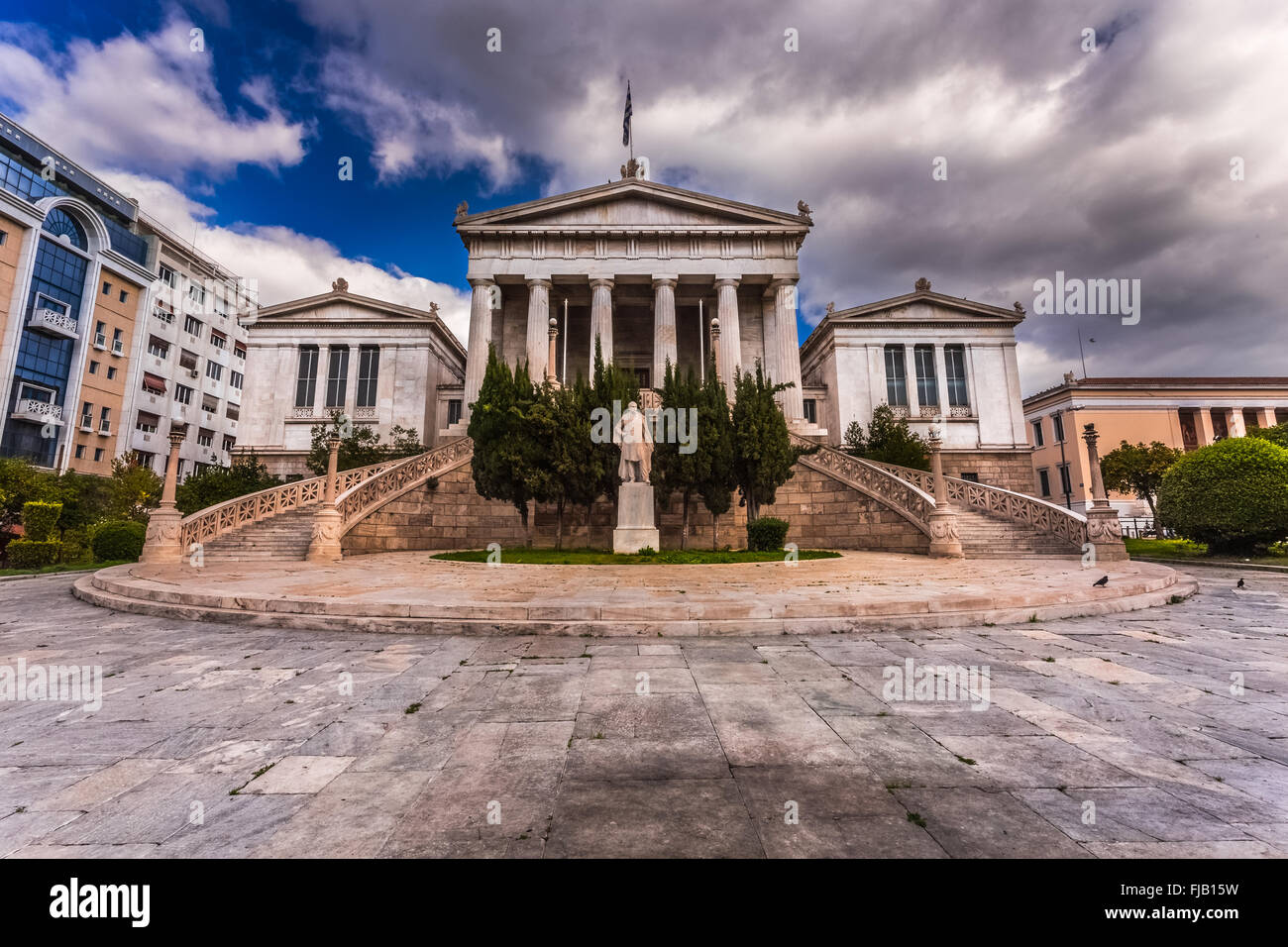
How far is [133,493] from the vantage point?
26.4m

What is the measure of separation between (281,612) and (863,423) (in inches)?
1371

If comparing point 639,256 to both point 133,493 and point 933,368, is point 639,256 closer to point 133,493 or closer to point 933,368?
point 933,368

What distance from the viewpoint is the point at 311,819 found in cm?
245

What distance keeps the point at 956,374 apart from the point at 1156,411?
26.9m

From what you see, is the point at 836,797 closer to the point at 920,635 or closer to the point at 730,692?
the point at 730,692

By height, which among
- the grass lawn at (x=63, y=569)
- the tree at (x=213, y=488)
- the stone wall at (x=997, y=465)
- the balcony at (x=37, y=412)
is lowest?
the grass lawn at (x=63, y=569)

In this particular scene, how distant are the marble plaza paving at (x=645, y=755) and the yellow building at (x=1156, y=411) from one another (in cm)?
5300

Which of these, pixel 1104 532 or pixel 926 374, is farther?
pixel 926 374

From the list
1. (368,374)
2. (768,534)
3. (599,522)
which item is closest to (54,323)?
(368,374)

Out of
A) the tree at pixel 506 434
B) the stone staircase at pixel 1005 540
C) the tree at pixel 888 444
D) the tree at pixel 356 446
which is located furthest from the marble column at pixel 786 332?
the tree at pixel 356 446

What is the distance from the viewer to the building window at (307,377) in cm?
3641

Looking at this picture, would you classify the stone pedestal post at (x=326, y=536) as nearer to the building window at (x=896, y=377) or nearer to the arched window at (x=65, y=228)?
the building window at (x=896, y=377)

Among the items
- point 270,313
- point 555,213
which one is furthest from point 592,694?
point 270,313

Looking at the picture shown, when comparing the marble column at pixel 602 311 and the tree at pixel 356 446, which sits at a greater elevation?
the marble column at pixel 602 311
